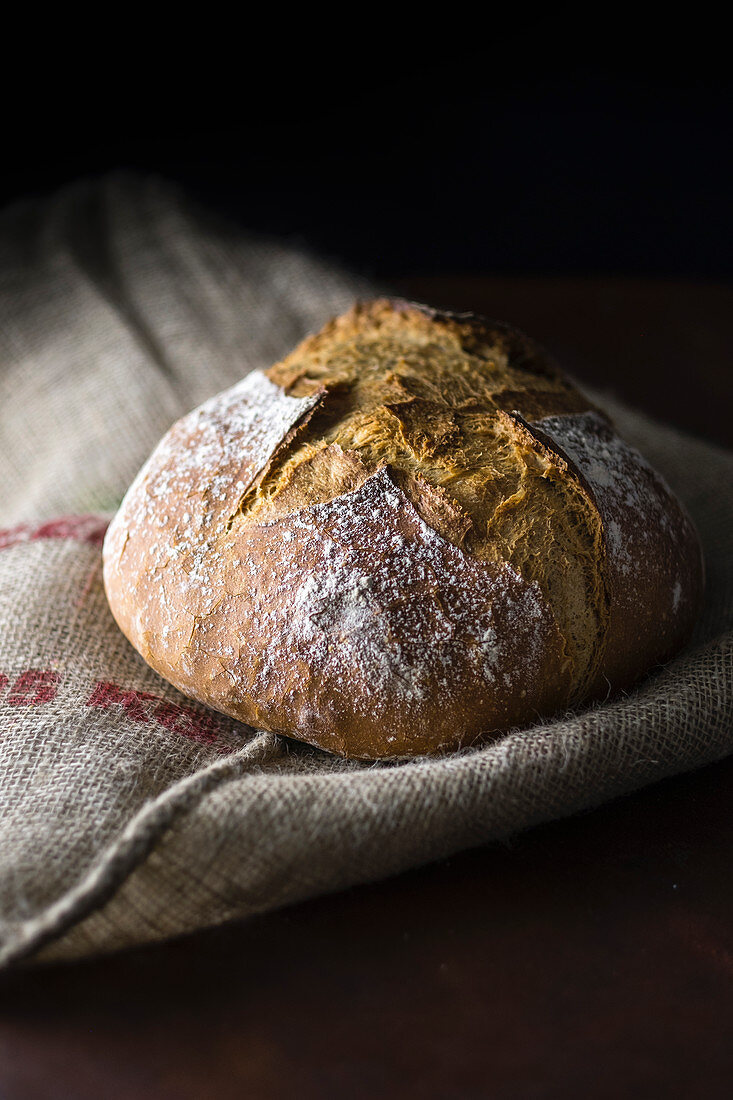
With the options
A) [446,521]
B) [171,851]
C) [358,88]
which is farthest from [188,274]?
[171,851]

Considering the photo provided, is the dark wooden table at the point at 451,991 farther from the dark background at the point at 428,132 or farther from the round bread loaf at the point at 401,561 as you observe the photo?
the dark background at the point at 428,132

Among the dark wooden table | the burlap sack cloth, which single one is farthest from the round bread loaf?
the dark wooden table

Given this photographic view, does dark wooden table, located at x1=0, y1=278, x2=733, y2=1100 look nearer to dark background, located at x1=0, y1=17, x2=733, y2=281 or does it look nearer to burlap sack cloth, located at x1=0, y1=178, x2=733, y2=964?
burlap sack cloth, located at x1=0, y1=178, x2=733, y2=964

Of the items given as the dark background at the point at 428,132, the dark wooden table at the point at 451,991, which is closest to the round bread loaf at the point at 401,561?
the dark wooden table at the point at 451,991

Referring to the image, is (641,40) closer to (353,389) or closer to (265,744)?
(353,389)

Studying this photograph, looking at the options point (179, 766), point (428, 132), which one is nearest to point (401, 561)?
point (179, 766)

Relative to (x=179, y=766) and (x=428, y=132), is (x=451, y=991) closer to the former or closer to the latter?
(x=179, y=766)

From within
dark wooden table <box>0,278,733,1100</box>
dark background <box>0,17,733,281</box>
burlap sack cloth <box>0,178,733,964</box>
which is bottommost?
dark wooden table <box>0,278,733,1100</box>
